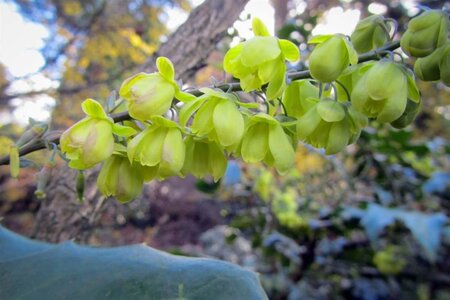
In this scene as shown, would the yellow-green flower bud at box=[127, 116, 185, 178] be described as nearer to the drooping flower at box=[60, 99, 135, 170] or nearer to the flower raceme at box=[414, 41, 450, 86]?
the drooping flower at box=[60, 99, 135, 170]

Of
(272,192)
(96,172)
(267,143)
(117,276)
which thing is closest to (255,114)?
(267,143)

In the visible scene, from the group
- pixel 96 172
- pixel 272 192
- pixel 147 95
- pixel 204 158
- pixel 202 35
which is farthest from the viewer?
pixel 272 192

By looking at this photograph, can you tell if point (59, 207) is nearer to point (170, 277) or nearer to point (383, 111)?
point (170, 277)

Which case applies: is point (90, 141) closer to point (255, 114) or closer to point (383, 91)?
point (255, 114)

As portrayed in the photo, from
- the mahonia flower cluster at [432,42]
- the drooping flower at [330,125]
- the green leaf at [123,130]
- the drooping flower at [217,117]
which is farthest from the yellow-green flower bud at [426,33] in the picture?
the green leaf at [123,130]

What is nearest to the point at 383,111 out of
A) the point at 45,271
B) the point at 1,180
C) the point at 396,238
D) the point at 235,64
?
the point at 235,64

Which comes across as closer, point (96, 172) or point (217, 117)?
point (217, 117)

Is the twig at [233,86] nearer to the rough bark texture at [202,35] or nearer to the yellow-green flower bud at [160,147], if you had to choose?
the yellow-green flower bud at [160,147]

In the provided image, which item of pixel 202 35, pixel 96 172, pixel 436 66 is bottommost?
pixel 96 172
